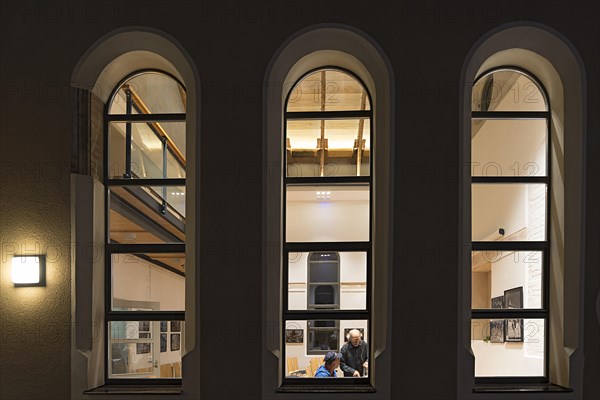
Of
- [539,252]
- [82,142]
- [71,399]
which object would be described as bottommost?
[71,399]

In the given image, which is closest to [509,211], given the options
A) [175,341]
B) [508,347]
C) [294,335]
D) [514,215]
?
[514,215]

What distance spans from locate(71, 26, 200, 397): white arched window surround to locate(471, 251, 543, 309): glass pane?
1940 millimetres

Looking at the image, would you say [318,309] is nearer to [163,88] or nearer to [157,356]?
[157,356]

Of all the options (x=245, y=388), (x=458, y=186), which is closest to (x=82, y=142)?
(x=245, y=388)

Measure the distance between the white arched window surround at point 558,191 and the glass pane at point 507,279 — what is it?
112 mm

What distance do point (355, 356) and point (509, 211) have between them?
148 cm

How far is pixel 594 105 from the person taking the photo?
15.0ft

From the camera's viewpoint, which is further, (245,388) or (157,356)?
(157,356)

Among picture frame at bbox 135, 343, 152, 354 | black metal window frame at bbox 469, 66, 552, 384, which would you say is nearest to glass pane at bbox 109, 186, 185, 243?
picture frame at bbox 135, 343, 152, 354

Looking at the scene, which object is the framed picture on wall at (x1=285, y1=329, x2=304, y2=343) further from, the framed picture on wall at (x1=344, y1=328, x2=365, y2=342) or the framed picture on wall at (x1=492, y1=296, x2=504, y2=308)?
the framed picture on wall at (x1=492, y1=296, x2=504, y2=308)

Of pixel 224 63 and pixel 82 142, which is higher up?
pixel 224 63

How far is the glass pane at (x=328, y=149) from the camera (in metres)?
4.95

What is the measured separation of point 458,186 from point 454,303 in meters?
0.76

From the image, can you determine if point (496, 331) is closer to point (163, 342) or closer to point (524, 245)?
point (524, 245)
